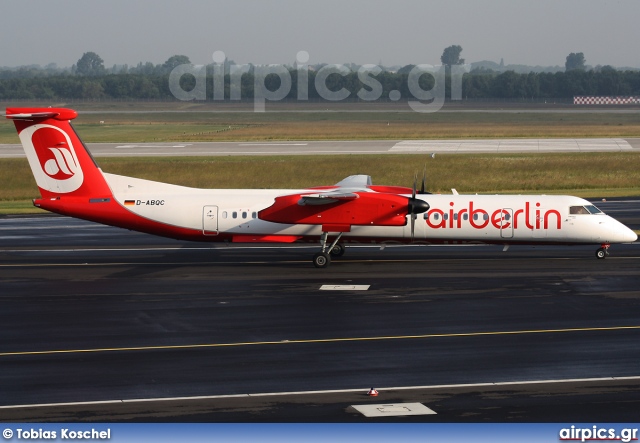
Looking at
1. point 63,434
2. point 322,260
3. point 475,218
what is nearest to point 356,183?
point 322,260

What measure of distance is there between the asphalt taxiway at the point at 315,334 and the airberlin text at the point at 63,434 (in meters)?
1.10

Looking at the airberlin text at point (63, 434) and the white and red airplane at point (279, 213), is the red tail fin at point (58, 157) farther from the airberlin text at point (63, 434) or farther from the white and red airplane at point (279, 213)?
the airberlin text at point (63, 434)

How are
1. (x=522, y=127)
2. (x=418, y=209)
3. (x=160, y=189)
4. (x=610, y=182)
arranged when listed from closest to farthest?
(x=418, y=209) < (x=160, y=189) < (x=610, y=182) < (x=522, y=127)

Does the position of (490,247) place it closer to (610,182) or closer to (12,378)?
(12,378)

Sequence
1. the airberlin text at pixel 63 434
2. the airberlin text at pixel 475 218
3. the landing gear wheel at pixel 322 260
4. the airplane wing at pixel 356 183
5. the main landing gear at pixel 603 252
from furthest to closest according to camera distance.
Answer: the airplane wing at pixel 356 183 → the main landing gear at pixel 603 252 → the airberlin text at pixel 475 218 → the landing gear wheel at pixel 322 260 → the airberlin text at pixel 63 434

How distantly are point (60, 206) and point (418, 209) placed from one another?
13439mm

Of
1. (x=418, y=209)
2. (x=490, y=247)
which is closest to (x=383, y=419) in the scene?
(x=418, y=209)

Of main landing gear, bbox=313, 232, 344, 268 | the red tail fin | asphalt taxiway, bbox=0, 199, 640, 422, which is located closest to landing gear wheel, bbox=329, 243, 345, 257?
asphalt taxiway, bbox=0, 199, 640, 422

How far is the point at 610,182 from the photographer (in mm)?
63406

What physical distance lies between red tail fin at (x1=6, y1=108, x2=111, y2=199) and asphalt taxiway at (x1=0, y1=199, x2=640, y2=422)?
3007mm

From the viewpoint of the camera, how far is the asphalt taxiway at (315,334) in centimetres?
1736

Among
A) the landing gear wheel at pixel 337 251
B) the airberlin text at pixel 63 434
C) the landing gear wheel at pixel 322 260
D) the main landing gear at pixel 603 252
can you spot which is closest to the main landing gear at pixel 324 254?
the landing gear wheel at pixel 322 260

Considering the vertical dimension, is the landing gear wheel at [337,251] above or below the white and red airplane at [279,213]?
below

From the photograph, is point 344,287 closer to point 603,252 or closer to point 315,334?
point 315,334
